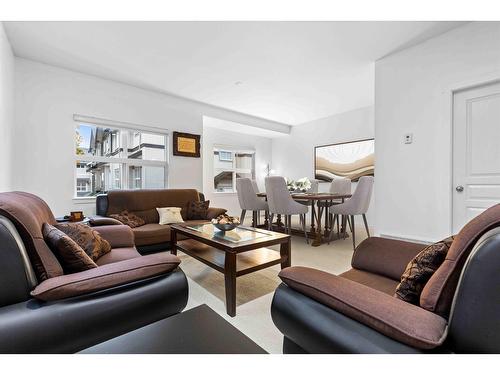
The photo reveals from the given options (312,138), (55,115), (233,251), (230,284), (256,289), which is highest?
(312,138)

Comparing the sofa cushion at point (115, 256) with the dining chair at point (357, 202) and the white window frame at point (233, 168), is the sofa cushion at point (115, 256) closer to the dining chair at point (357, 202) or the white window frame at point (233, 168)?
the dining chair at point (357, 202)

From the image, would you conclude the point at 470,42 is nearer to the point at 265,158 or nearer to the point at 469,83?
the point at 469,83

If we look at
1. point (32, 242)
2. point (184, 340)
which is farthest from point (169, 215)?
point (184, 340)

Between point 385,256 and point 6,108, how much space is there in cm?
376

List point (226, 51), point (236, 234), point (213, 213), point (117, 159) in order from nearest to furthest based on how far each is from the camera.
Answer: point (236, 234)
point (226, 51)
point (213, 213)
point (117, 159)

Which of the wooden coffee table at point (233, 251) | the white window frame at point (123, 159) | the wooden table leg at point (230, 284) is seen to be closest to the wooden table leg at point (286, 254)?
the wooden coffee table at point (233, 251)

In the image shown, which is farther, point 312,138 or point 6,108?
point 312,138

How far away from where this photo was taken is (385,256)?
1.43 metres

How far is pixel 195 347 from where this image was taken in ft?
2.48

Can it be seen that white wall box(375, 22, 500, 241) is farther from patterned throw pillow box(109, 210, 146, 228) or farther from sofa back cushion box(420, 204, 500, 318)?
patterned throw pillow box(109, 210, 146, 228)

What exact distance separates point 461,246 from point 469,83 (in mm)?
2550

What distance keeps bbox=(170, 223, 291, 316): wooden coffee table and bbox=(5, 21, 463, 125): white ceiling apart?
2032 mm

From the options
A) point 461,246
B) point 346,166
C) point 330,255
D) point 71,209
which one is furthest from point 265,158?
point 461,246

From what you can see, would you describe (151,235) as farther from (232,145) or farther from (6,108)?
(232,145)
